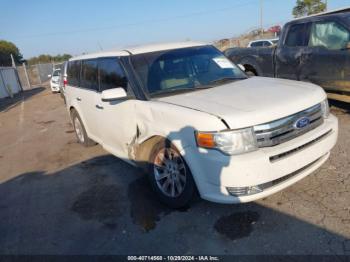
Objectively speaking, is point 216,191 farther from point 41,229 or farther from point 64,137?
point 64,137

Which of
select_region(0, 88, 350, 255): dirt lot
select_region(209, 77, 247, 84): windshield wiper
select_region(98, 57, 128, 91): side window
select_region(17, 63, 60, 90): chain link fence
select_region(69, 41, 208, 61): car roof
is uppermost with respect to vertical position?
select_region(69, 41, 208, 61): car roof

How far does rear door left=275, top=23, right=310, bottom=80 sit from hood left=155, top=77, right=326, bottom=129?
3.21 meters

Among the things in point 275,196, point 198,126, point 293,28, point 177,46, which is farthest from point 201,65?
point 293,28

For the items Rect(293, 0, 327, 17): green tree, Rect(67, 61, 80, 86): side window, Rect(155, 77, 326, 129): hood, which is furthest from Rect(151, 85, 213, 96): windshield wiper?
Rect(293, 0, 327, 17): green tree

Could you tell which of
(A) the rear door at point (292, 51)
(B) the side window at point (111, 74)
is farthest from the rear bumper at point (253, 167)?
(A) the rear door at point (292, 51)

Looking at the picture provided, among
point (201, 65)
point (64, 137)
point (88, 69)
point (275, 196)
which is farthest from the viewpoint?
point (64, 137)

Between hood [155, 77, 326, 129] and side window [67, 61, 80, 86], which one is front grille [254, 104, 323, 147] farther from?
side window [67, 61, 80, 86]

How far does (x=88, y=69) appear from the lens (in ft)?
18.6

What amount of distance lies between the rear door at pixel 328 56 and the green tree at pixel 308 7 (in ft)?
112

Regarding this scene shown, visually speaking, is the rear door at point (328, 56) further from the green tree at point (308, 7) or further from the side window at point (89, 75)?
the green tree at point (308, 7)

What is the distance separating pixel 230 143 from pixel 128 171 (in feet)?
8.29

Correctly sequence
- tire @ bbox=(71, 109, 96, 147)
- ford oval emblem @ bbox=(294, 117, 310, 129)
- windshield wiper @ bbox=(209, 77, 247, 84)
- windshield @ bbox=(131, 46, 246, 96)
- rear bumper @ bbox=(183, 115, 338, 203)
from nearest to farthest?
1. rear bumper @ bbox=(183, 115, 338, 203)
2. ford oval emblem @ bbox=(294, 117, 310, 129)
3. windshield @ bbox=(131, 46, 246, 96)
4. windshield wiper @ bbox=(209, 77, 247, 84)
5. tire @ bbox=(71, 109, 96, 147)

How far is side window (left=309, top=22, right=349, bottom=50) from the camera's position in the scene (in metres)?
6.25

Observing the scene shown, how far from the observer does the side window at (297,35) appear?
7.01 metres
